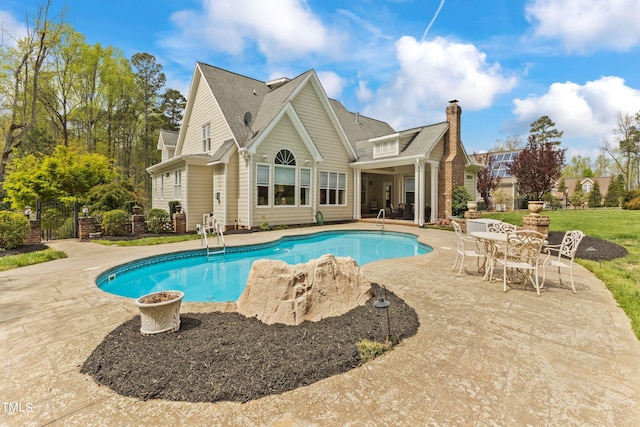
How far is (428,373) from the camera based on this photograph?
2686mm

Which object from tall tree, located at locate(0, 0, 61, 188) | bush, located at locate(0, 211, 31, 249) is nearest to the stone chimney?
bush, located at locate(0, 211, 31, 249)

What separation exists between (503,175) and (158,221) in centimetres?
3303

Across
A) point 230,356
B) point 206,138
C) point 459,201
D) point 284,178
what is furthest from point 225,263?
point 459,201

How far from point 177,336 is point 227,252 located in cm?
658

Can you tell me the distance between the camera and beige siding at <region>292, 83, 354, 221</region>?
627 inches

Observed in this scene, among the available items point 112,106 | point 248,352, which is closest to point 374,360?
point 248,352

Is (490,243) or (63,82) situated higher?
(63,82)

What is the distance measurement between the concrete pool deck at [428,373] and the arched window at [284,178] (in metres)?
10.1

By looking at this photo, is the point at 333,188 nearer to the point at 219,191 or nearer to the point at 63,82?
the point at 219,191

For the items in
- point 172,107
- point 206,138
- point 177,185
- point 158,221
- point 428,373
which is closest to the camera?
point 428,373

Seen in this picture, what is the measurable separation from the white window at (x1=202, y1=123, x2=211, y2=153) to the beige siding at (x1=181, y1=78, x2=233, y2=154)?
0.98 feet

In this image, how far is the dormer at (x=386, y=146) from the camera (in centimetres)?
1664

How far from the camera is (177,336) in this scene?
10.7 ft

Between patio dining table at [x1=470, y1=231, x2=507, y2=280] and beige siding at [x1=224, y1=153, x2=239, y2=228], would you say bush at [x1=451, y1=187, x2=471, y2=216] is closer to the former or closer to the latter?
patio dining table at [x1=470, y1=231, x2=507, y2=280]
